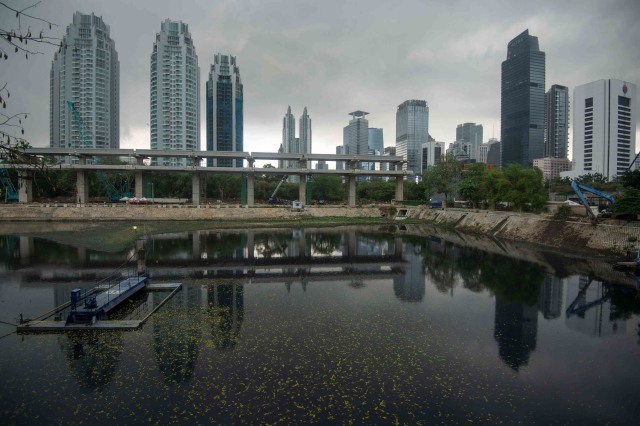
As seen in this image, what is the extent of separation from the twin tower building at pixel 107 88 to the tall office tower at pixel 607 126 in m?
139

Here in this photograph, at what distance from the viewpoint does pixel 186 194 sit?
87125 mm

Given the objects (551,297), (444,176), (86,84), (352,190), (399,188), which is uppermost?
(86,84)

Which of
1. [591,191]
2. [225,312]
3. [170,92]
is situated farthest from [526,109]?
[225,312]

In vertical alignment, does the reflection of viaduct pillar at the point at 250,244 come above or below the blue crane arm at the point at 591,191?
below

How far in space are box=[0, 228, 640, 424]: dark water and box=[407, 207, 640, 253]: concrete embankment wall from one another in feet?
38.2

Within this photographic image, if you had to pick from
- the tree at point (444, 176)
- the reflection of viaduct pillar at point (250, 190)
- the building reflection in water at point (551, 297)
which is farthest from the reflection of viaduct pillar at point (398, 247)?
the tree at point (444, 176)

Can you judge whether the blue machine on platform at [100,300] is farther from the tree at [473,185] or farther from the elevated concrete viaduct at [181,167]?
the tree at [473,185]

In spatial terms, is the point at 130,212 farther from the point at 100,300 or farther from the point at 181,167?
the point at 100,300

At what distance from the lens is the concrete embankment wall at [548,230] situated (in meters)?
31.2

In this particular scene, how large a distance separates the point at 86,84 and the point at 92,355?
389 ft

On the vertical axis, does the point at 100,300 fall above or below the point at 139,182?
below

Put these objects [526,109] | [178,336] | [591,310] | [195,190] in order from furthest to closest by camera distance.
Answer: [526,109] → [195,190] → [591,310] → [178,336]

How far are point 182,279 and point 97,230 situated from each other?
29.9 m

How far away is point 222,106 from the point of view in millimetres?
137250
